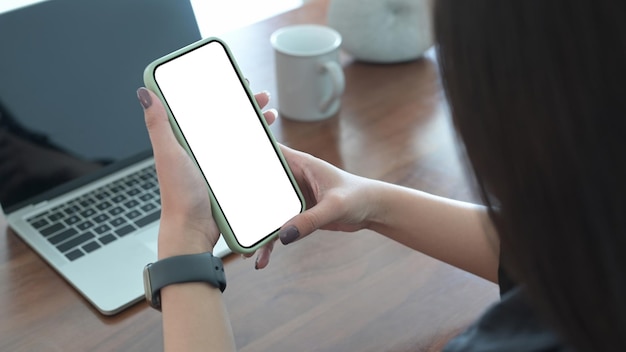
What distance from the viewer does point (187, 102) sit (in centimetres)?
70

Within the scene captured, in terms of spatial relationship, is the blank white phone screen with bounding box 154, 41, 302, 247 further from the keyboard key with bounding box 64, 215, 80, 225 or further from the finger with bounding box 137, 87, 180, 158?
the keyboard key with bounding box 64, 215, 80, 225

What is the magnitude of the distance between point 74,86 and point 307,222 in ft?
1.08

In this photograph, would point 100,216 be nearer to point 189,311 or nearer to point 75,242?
point 75,242

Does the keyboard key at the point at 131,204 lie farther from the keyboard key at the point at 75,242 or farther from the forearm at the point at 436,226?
the forearm at the point at 436,226

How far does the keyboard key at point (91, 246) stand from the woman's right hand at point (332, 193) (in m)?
0.18

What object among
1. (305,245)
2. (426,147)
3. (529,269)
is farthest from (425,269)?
(529,269)

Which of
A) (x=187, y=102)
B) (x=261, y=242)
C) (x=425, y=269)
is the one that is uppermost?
(x=187, y=102)

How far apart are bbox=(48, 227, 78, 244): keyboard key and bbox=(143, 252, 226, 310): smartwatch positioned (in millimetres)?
202

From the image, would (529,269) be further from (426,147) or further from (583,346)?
(426,147)

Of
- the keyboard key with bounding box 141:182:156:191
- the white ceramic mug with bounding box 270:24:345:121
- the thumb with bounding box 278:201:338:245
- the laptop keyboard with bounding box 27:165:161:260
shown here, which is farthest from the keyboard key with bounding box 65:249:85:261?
the white ceramic mug with bounding box 270:24:345:121

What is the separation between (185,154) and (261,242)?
4.3 inches

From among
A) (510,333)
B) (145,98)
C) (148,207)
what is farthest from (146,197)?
(510,333)

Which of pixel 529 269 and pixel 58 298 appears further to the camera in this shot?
pixel 58 298

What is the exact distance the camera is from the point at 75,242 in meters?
0.80
